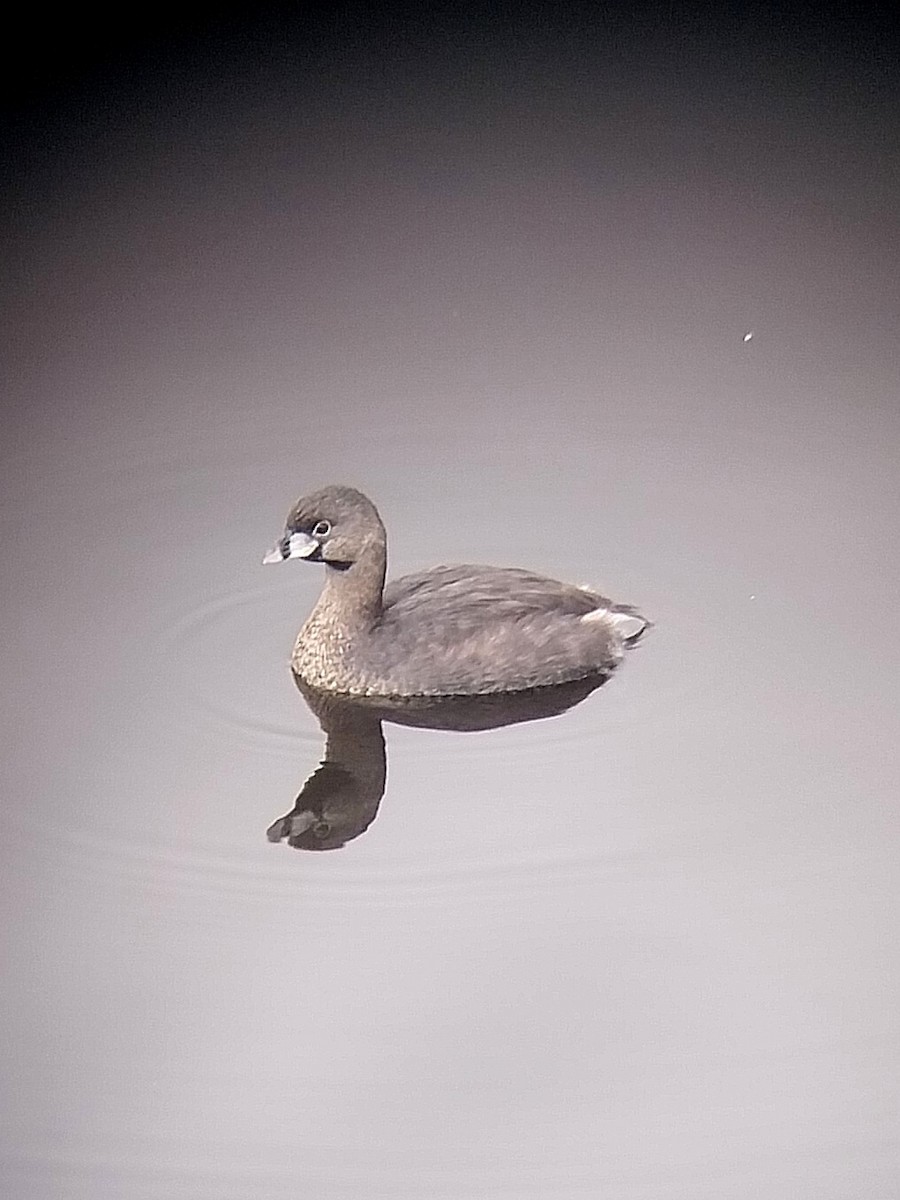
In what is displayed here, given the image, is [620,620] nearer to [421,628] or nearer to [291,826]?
[421,628]

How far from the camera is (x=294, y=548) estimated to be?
2393 millimetres

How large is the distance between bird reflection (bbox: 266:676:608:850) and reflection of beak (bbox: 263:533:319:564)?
0.16 meters

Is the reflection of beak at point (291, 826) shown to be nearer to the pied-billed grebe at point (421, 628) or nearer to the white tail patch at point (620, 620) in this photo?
the pied-billed grebe at point (421, 628)

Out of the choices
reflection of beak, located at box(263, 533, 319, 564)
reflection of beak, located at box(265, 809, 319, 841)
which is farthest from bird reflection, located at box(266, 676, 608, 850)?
reflection of beak, located at box(263, 533, 319, 564)

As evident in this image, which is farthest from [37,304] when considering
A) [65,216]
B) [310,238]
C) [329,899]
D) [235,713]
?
[329,899]

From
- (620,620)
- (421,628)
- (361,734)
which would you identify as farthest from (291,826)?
(620,620)

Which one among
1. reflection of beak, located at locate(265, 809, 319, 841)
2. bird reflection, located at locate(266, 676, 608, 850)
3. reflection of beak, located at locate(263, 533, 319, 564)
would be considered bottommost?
reflection of beak, located at locate(265, 809, 319, 841)

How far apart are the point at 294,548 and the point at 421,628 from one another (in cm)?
19

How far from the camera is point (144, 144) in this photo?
11.9 feet

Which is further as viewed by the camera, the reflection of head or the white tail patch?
the white tail patch

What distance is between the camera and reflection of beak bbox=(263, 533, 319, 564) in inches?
94.0

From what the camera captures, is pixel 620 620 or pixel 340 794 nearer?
pixel 340 794

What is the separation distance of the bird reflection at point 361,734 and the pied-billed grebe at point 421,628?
15 millimetres

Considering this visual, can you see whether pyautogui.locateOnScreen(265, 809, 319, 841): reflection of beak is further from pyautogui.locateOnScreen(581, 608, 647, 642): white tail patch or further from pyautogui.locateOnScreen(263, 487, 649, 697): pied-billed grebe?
pyautogui.locateOnScreen(581, 608, 647, 642): white tail patch
